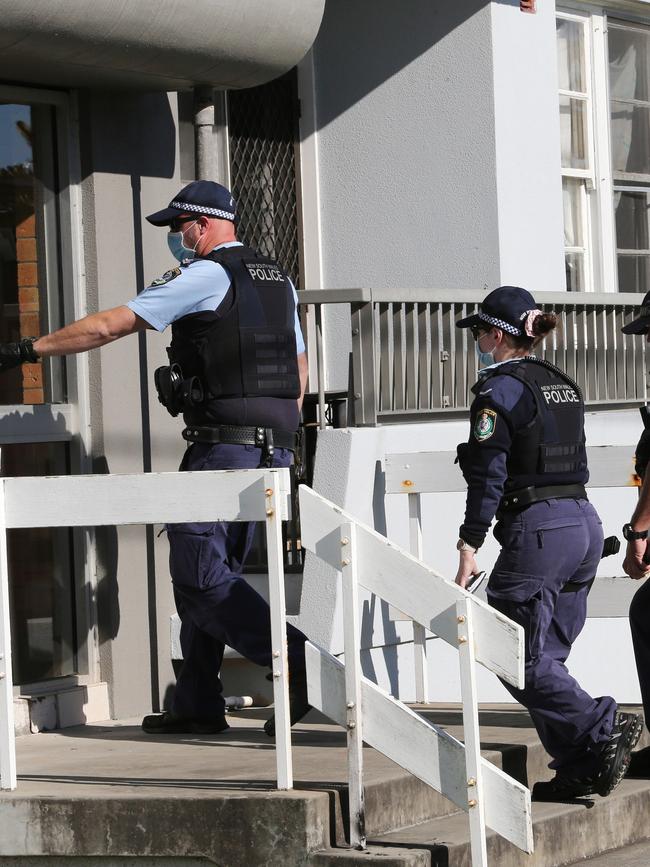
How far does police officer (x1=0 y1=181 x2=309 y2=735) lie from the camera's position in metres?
5.93

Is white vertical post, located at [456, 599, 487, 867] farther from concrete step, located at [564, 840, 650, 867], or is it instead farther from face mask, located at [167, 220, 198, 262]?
face mask, located at [167, 220, 198, 262]

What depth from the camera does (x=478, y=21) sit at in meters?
9.59

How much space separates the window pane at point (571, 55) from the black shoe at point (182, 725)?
18.3 ft

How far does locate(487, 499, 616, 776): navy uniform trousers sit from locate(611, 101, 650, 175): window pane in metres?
5.69

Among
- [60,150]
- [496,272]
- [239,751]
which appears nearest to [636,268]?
[496,272]

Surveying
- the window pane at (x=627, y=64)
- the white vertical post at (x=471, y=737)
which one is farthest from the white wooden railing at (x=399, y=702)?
the window pane at (x=627, y=64)

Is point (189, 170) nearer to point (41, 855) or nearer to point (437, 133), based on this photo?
point (437, 133)

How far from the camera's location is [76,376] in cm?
737

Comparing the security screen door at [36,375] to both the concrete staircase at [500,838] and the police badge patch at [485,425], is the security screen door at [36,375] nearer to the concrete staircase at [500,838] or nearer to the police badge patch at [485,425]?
the concrete staircase at [500,838]

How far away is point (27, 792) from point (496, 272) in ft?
16.9

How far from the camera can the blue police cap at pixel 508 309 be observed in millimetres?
5762

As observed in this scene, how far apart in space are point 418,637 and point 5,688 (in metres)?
2.82

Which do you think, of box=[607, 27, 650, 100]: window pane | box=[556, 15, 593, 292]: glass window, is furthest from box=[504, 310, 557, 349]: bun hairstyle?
box=[607, 27, 650, 100]: window pane

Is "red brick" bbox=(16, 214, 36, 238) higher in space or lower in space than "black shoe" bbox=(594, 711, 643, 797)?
higher
